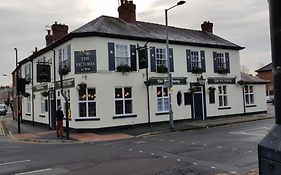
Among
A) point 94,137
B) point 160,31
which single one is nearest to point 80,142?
point 94,137

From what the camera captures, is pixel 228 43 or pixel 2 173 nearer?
pixel 2 173

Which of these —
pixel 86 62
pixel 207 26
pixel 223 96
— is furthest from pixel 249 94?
pixel 86 62

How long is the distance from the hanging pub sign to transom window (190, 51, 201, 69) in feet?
29.1

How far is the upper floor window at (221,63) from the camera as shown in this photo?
27.7 metres

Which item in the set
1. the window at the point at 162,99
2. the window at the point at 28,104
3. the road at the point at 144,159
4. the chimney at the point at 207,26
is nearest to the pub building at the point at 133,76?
the window at the point at 162,99

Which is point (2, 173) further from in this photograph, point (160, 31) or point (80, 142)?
point (160, 31)

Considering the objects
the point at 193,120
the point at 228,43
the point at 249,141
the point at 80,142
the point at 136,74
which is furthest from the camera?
the point at 228,43

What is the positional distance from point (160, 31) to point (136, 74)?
6017 millimetres

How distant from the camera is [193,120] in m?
25.5

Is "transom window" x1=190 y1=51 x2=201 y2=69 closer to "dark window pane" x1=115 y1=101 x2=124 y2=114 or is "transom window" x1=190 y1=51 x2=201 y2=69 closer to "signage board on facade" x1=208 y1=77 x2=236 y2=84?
"signage board on facade" x1=208 y1=77 x2=236 y2=84

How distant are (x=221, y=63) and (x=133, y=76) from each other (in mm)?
9784

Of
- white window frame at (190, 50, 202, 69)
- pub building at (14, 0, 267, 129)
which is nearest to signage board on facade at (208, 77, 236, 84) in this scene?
pub building at (14, 0, 267, 129)

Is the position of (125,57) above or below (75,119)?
above

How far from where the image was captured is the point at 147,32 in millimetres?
24719
